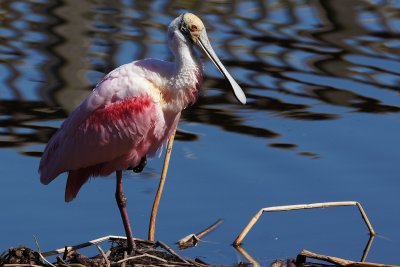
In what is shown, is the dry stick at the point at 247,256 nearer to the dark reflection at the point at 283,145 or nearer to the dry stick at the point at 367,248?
the dry stick at the point at 367,248

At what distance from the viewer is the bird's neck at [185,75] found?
848 centimetres

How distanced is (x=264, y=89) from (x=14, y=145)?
2448mm

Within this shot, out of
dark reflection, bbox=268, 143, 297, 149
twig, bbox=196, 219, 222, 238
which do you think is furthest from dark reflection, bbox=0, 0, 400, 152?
twig, bbox=196, 219, 222, 238

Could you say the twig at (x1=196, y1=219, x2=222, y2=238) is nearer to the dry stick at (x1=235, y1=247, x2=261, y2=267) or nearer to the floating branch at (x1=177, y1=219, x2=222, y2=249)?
the floating branch at (x1=177, y1=219, x2=222, y2=249)

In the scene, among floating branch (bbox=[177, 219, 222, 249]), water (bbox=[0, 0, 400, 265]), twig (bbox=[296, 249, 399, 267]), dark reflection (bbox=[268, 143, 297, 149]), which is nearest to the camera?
twig (bbox=[296, 249, 399, 267])

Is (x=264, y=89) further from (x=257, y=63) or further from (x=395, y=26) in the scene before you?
(x=395, y=26)

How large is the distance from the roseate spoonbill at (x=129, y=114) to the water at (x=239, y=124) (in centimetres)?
47

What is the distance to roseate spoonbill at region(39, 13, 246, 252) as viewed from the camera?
8523mm

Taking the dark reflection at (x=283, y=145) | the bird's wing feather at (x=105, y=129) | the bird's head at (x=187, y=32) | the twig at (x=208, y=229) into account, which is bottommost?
the twig at (x=208, y=229)

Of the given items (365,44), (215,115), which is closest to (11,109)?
(215,115)

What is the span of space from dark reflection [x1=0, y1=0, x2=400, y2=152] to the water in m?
0.02

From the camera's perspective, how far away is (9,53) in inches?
510

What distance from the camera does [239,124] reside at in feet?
36.7

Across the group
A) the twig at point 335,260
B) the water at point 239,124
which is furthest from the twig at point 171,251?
the twig at point 335,260
